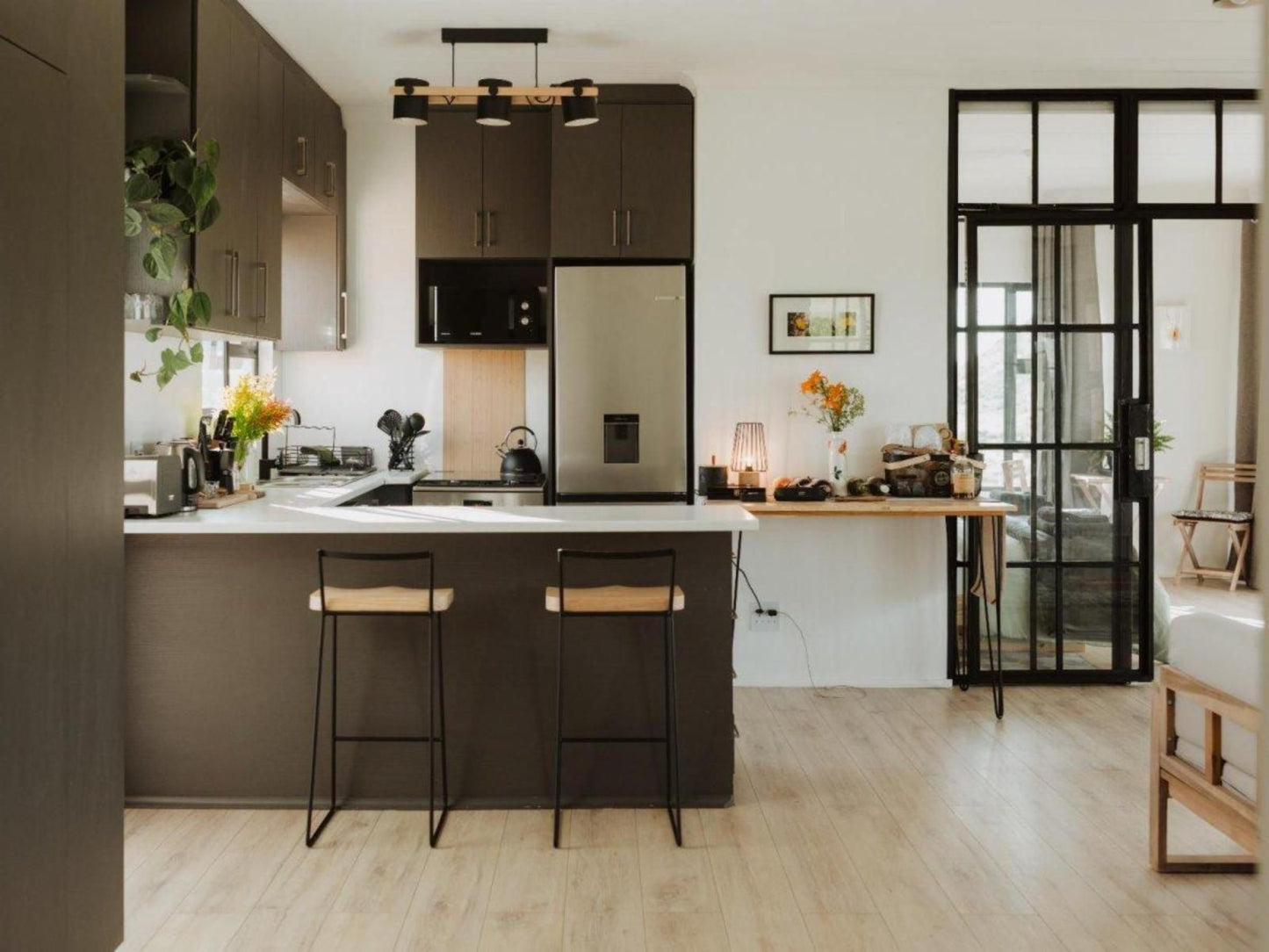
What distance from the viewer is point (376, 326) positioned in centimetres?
567

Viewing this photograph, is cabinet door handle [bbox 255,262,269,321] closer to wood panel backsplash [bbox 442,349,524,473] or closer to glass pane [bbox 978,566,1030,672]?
wood panel backsplash [bbox 442,349,524,473]

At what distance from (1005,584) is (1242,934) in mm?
2551

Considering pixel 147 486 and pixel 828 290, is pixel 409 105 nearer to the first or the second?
pixel 147 486

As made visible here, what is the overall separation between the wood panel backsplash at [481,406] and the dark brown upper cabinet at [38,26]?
3.76 metres

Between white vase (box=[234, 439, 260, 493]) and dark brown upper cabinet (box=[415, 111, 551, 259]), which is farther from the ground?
dark brown upper cabinet (box=[415, 111, 551, 259])

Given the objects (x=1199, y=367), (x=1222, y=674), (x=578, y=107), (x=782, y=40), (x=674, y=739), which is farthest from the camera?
(x=1199, y=367)

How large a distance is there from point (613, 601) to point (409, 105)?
89.6 inches

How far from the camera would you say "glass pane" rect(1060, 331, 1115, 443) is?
505 cm

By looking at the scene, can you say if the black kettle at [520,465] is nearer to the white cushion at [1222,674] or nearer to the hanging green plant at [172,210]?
the hanging green plant at [172,210]

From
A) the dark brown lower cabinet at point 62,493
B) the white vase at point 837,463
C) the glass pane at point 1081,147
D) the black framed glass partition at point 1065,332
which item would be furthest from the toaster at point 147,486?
the glass pane at point 1081,147

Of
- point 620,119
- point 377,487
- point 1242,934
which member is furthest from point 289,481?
point 1242,934

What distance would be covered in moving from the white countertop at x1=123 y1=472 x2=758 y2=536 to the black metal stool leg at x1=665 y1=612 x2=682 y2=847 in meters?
0.34

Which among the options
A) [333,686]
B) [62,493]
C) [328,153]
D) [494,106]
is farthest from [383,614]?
[328,153]

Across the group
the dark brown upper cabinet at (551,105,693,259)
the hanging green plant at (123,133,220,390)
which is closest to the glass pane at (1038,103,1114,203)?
the dark brown upper cabinet at (551,105,693,259)
